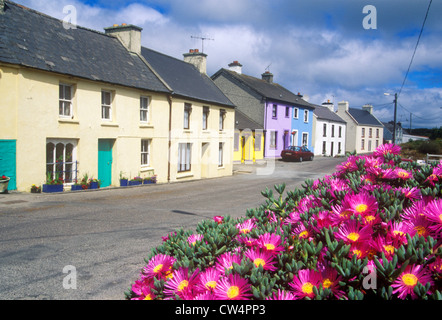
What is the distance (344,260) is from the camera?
1.82 metres

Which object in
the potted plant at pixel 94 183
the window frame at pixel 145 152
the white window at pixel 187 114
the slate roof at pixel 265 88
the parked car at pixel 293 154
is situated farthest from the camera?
the slate roof at pixel 265 88

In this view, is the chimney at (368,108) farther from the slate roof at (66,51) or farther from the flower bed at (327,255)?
the flower bed at (327,255)

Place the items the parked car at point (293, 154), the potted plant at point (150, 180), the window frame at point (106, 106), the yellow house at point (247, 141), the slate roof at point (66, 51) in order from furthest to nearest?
the parked car at point (293, 154), the yellow house at point (247, 141), the potted plant at point (150, 180), the window frame at point (106, 106), the slate roof at point (66, 51)

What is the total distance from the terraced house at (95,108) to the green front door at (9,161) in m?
0.03

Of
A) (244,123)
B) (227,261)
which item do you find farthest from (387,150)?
(244,123)

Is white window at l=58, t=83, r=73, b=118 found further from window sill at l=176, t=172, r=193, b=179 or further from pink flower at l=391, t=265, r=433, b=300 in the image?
pink flower at l=391, t=265, r=433, b=300

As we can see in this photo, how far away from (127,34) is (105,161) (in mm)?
8442

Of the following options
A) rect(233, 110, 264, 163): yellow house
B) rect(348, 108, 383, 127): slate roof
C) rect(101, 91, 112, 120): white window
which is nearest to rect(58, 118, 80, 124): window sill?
rect(101, 91, 112, 120): white window

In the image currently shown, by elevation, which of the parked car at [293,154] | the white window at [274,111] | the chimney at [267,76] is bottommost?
the parked car at [293,154]

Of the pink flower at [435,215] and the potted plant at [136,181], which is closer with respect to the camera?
the pink flower at [435,215]

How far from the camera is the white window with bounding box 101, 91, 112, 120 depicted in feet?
59.2

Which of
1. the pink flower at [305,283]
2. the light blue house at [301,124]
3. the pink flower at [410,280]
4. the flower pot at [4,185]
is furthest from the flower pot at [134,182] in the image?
the light blue house at [301,124]

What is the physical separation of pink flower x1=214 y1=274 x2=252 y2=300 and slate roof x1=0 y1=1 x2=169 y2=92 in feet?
47.1

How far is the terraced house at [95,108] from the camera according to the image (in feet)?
46.1
